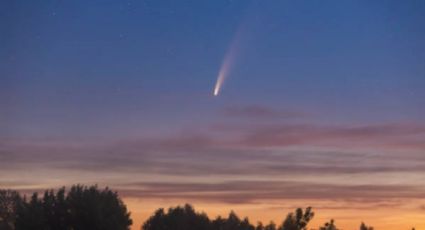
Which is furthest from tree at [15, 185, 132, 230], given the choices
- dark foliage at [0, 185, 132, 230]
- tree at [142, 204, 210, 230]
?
tree at [142, 204, 210, 230]

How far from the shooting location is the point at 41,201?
108625 mm

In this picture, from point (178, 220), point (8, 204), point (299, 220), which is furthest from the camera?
point (8, 204)

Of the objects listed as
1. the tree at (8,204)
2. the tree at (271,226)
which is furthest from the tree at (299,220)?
the tree at (8,204)

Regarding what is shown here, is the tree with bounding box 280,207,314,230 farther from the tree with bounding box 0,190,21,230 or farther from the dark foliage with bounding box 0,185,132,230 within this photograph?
the tree with bounding box 0,190,21,230

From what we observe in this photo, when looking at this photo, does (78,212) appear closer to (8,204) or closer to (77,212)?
(77,212)

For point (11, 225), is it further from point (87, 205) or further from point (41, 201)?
point (87, 205)

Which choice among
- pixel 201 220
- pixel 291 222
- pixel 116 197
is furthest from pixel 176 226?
pixel 291 222

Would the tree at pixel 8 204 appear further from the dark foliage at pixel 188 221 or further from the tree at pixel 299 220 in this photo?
the tree at pixel 299 220

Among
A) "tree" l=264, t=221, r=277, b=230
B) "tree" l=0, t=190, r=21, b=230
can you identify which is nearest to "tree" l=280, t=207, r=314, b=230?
"tree" l=264, t=221, r=277, b=230

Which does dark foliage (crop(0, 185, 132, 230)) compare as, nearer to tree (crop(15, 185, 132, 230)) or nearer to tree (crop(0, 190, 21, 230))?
tree (crop(15, 185, 132, 230))

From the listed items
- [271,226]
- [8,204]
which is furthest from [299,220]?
[8,204]

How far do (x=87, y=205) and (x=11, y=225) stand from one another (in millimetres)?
20141

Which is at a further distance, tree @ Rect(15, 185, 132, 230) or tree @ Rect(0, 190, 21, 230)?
tree @ Rect(0, 190, 21, 230)

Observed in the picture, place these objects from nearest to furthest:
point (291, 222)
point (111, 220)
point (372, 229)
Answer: point (291, 222) → point (111, 220) → point (372, 229)
